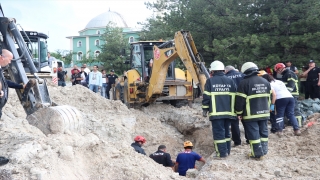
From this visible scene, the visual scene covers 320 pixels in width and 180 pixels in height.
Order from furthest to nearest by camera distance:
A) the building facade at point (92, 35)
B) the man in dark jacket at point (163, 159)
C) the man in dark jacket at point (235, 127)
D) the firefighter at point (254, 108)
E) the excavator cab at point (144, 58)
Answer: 1. the building facade at point (92, 35)
2. the excavator cab at point (144, 58)
3. the man in dark jacket at point (235, 127)
4. the man in dark jacket at point (163, 159)
5. the firefighter at point (254, 108)

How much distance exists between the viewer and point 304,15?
15211mm

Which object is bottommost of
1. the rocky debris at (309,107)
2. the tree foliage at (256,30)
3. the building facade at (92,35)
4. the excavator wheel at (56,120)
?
the rocky debris at (309,107)

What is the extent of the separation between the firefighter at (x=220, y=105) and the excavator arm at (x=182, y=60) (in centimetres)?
215

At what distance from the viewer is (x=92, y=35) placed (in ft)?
183

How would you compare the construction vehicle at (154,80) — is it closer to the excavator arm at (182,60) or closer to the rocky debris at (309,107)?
the excavator arm at (182,60)

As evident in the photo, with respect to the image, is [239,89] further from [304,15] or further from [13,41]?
[304,15]

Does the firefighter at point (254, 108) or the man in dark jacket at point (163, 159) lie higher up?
the firefighter at point (254, 108)

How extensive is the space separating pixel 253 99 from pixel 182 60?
3.54 m

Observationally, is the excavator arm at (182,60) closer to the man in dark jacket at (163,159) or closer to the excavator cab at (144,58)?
the excavator cab at (144,58)

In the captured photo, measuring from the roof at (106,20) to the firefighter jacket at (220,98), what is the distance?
5338 cm

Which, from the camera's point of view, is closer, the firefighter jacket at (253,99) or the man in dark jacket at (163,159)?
the firefighter jacket at (253,99)

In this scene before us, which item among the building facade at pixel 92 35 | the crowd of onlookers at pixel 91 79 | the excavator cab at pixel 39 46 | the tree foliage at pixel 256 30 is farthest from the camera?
the building facade at pixel 92 35

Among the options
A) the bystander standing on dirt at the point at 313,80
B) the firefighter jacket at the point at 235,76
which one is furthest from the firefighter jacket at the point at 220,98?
the bystander standing on dirt at the point at 313,80

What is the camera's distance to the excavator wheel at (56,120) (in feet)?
19.4
